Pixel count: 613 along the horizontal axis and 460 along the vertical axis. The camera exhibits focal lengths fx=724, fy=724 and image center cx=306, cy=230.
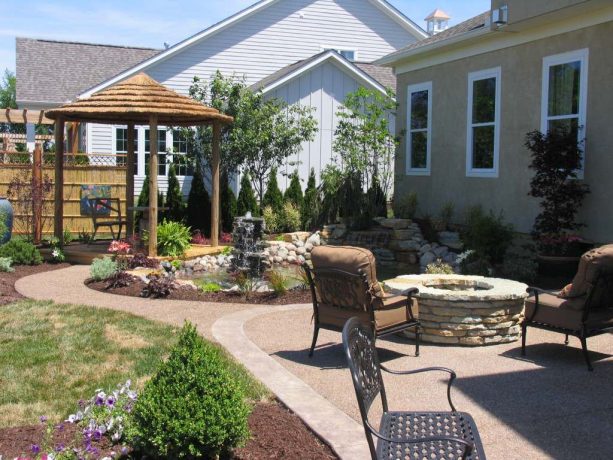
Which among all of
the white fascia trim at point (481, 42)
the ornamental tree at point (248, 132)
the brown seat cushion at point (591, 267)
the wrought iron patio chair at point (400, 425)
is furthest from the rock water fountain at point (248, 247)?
the wrought iron patio chair at point (400, 425)

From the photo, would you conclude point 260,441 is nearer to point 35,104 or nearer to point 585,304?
point 585,304

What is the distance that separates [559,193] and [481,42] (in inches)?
165

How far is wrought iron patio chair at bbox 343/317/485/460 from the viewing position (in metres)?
3.66

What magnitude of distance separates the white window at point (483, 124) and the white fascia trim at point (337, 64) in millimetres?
7445

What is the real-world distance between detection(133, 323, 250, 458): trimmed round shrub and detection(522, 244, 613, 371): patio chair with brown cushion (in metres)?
3.89

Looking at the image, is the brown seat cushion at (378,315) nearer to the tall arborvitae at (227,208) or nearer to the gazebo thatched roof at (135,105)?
the gazebo thatched roof at (135,105)

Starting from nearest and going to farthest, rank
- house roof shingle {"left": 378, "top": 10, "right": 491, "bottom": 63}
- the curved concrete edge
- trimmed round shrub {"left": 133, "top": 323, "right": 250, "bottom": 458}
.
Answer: trimmed round shrub {"left": 133, "top": 323, "right": 250, "bottom": 458} → the curved concrete edge → house roof shingle {"left": 378, "top": 10, "right": 491, "bottom": 63}

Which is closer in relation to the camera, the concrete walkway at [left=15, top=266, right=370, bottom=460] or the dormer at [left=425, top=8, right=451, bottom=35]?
the concrete walkway at [left=15, top=266, right=370, bottom=460]

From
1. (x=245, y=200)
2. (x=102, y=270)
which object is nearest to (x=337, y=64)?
(x=245, y=200)

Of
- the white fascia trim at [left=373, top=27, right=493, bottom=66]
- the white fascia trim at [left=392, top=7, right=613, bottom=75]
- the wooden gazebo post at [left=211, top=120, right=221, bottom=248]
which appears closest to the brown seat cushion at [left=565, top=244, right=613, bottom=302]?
the white fascia trim at [left=392, top=7, right=613, bottom=75]

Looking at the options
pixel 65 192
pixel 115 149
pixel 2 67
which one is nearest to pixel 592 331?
pixel 65 192

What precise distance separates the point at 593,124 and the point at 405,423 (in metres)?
9.05

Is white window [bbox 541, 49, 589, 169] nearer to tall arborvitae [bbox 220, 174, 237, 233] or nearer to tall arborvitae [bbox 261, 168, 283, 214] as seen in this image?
tall arborvitae [bbox 261, 168, 283, 214]

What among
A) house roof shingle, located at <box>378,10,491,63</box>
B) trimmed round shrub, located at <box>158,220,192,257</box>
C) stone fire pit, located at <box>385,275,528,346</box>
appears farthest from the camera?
house roof shingle, located at <box>378,10,491,63</box>
